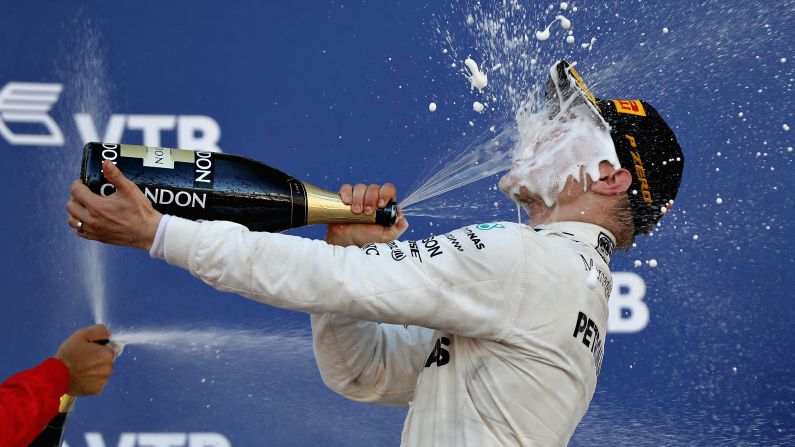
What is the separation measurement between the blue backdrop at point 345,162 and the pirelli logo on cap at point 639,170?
0.89 m

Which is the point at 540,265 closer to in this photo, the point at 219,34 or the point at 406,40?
the point at 406,40

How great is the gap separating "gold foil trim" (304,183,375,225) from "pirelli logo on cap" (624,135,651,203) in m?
0.53

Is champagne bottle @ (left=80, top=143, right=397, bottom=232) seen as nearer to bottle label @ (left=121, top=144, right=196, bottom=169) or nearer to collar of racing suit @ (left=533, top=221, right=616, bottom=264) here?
bottle label @ (left=121, top=144, right=196, bottom=169)

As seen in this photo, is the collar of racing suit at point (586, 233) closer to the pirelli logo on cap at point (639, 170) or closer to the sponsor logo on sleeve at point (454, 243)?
the pirelli logo on cap at point (639, 170)

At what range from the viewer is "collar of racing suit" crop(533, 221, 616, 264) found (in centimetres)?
189

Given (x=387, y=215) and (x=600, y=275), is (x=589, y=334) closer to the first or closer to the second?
(x=600, y=275)

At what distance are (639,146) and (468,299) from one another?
547 mm

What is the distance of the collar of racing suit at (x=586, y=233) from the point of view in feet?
6.19

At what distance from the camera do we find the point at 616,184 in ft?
6.42

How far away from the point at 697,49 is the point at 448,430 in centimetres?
158

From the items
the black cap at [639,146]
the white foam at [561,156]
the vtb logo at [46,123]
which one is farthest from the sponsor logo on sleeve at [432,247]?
the vtb logo at [46,123]

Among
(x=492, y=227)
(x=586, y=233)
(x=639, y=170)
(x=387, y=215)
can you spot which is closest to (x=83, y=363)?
(x=387, y=215)

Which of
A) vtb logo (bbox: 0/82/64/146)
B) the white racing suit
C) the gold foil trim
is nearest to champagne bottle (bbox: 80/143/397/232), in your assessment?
the gold foil trim

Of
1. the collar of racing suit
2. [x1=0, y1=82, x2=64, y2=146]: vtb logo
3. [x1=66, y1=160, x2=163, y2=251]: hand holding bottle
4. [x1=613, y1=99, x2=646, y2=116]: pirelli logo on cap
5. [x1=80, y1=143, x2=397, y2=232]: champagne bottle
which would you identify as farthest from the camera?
[x1=0, y1=82, x2=64, y2=146]: vtb logo
